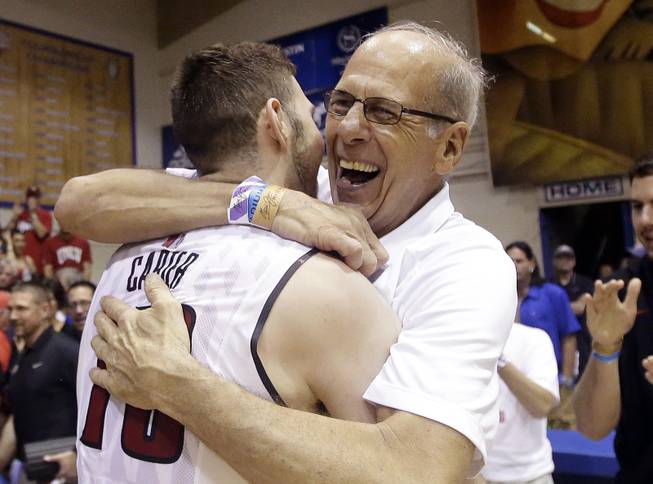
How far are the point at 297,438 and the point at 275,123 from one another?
632 mm

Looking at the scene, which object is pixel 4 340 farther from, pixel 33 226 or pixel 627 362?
pixel 627 362

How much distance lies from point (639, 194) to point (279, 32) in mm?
8348

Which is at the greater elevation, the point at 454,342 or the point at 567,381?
the point at 454,342

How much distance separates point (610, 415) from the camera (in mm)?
2486

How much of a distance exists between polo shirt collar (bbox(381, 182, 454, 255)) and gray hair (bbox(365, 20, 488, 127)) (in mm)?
215

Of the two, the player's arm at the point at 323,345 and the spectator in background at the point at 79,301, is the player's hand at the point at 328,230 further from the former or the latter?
the spectator in background at the point at 79,301

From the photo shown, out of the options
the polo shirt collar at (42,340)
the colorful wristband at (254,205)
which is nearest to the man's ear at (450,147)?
the colorful wristband at (254,205)

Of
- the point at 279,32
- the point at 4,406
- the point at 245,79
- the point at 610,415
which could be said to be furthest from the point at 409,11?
A: the point at 245,79

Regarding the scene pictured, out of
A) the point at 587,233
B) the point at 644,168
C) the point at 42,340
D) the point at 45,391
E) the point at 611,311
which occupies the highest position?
the point at 644,168

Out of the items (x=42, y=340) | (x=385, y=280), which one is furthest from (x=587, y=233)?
(x=385, y=280)

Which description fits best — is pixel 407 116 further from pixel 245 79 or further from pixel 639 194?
pixel 639 194

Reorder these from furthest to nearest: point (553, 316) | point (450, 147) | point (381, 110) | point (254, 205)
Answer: point (553, 316) < point (450, 147) < point (381, 110) < point (254, 205)

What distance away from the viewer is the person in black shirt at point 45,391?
3.90 metres

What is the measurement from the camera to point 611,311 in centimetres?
241
